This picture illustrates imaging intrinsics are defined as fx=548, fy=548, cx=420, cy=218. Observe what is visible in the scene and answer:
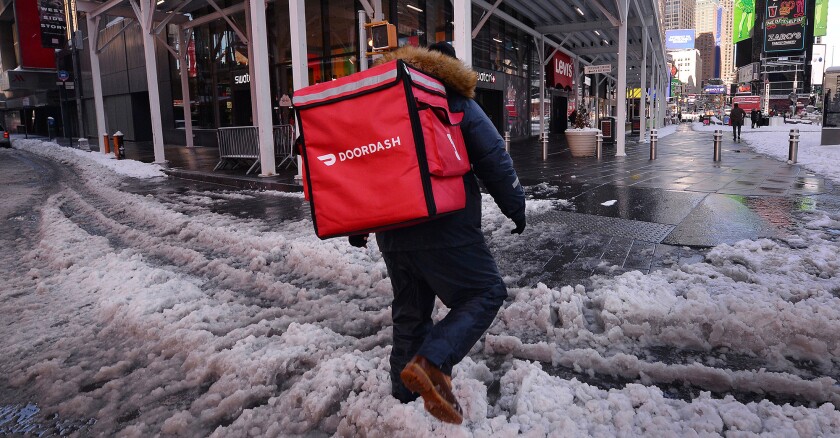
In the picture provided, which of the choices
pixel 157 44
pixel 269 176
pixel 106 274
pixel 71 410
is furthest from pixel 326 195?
pixel 157 44

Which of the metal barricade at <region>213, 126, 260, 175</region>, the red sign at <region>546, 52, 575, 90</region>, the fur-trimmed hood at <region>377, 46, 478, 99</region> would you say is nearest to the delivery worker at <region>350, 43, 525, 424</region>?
the fur-trimmed hood at <region>377, 46, 478, 99</region>

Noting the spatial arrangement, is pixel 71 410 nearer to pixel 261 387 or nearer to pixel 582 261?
pixel 261 387

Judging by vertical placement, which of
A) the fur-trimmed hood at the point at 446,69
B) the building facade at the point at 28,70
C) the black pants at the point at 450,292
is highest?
the building facade at the point at 28,70

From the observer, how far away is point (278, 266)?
5.88 metres

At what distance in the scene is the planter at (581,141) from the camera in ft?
58.1

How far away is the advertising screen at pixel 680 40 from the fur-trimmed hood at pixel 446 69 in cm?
11293

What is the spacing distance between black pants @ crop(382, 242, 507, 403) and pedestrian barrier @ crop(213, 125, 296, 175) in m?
12.2

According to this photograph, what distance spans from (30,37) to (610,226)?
50.2 m

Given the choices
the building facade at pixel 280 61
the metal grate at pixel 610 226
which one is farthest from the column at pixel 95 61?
the metal grate at pixel 610 226

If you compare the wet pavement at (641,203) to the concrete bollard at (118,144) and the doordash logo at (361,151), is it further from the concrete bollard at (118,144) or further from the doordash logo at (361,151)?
the concrete bollard at (118,144)

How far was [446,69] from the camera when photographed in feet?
8.84

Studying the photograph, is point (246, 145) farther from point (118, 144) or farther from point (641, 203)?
point (641, 203)

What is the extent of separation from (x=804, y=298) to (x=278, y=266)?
4.77 metres

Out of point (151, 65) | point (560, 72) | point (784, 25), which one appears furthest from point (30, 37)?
point (784, 25)
